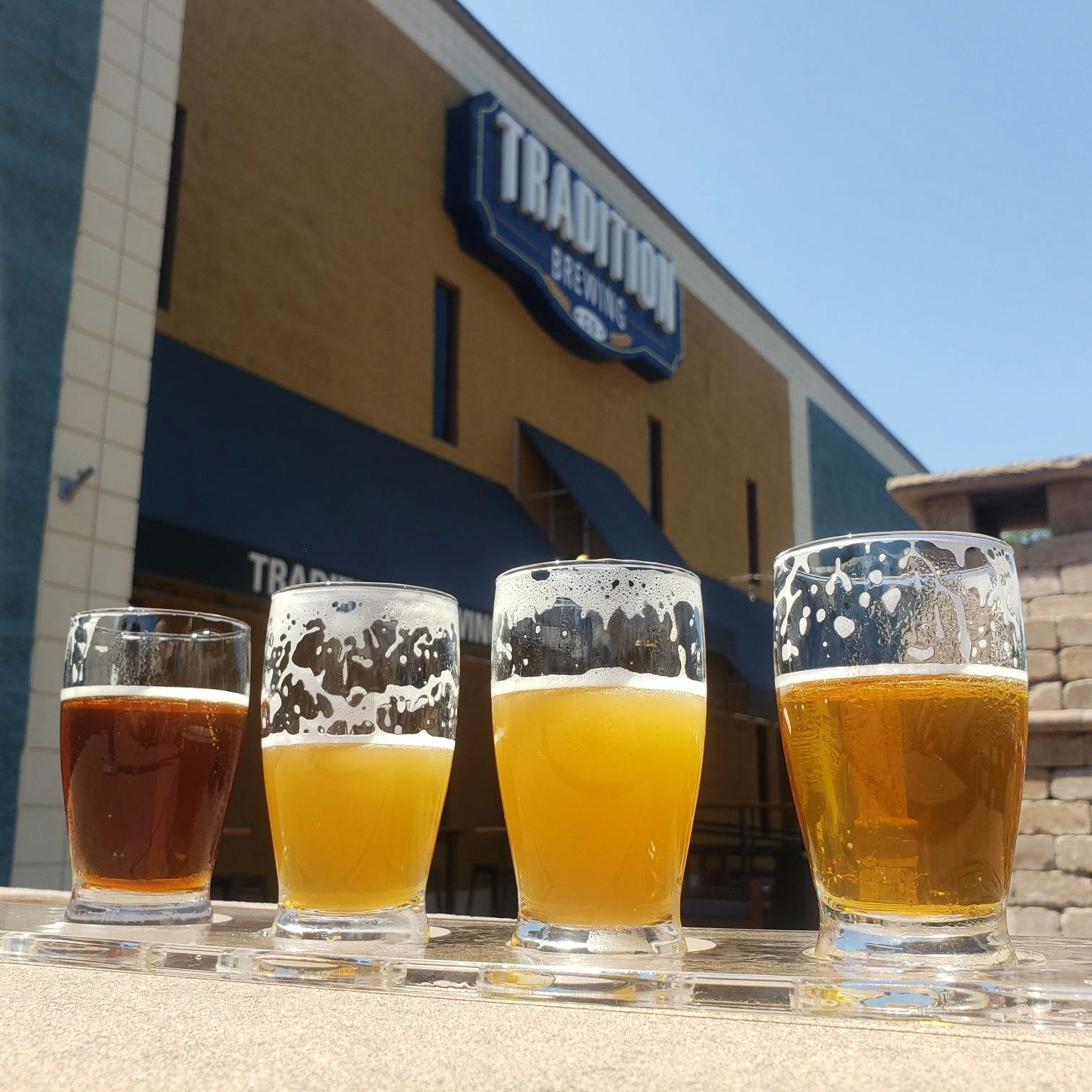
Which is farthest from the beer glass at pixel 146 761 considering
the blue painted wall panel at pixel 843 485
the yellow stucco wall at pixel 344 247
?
the blue painted wall panel at pixel 843 485

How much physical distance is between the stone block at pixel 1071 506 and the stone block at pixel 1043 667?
2.11 feet

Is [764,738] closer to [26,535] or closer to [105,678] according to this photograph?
[26,535]

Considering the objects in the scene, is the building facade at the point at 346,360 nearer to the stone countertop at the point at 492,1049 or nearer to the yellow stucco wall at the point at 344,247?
the yellow stucco wall at the point at 344,247

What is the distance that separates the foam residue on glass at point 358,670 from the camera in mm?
1091

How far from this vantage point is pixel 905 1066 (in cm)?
49

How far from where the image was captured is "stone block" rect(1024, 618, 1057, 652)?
5203 mm

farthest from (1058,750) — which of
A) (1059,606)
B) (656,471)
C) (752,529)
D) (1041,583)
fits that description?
(752,529)

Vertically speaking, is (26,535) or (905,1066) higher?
(26,535)

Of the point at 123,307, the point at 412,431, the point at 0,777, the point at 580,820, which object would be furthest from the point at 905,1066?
the point at 412,431

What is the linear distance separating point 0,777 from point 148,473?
1759 mm

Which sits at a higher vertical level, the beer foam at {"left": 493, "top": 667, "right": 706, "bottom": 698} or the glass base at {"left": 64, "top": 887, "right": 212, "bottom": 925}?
the beer foam at {"left": 493, "top": 667, "right": 706, "bottom": 698}

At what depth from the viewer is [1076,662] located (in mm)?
5105

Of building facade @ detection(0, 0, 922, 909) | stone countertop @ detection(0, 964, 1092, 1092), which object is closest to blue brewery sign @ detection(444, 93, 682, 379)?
building facade @ detection(0, 0, 922, 909)

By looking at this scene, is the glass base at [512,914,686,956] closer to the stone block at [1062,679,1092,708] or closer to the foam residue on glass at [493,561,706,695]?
the foam residue on glass at [493,561,706,695]
